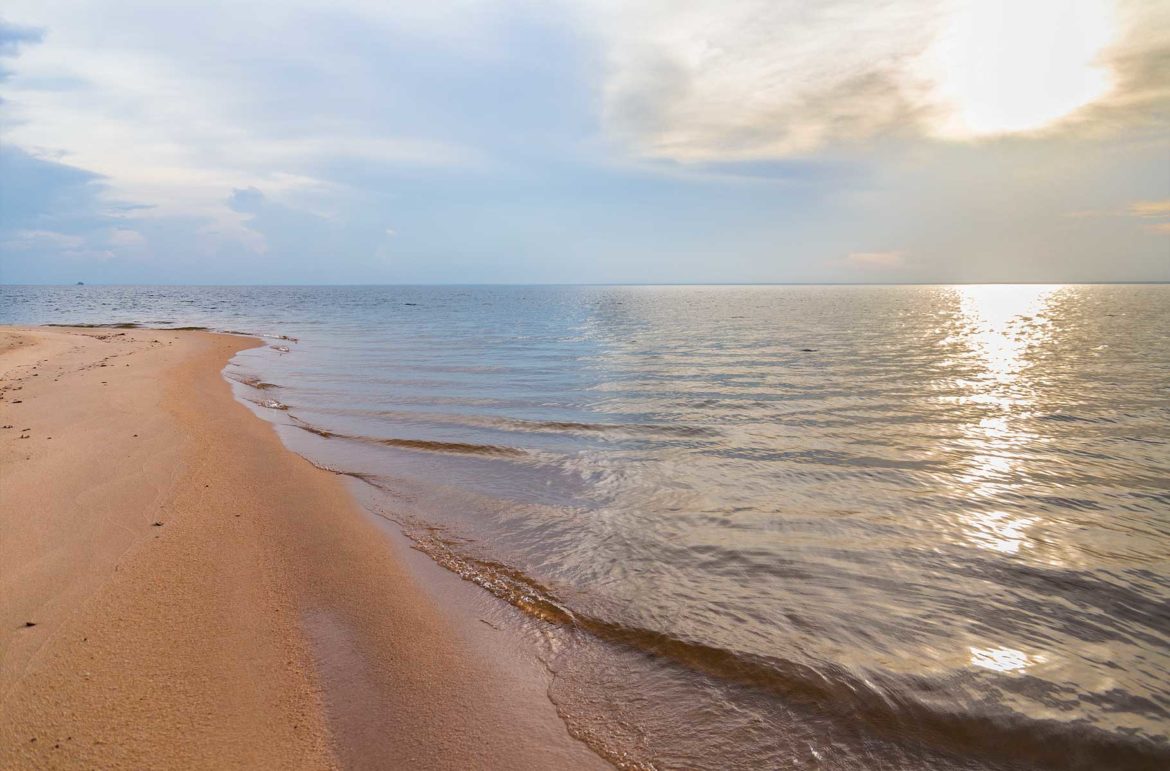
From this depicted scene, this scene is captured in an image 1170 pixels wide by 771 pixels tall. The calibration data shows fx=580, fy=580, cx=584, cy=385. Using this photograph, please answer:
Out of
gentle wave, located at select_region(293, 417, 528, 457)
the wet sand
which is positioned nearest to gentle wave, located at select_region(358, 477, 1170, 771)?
the wet sand

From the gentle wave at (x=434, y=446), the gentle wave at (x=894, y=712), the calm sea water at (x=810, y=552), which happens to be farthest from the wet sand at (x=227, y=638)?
the gentle wave at (x=434, y=446)

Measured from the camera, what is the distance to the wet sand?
3717mm

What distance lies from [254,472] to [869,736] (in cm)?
919

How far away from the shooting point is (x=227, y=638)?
4809mm

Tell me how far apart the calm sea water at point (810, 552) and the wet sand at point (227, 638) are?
755 mm

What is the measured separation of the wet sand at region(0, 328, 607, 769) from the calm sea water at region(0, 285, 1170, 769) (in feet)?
2.48

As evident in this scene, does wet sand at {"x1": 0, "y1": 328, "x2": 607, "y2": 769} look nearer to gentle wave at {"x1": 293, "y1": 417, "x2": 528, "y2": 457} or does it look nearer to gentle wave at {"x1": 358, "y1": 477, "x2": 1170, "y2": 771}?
gentle wave at {"x1": 358, "y1": 477, "x2": 1170, "y2": 771}

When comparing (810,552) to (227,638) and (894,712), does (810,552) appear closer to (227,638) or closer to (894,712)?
(894,712)

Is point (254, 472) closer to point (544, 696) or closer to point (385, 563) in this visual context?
point (385, 563)

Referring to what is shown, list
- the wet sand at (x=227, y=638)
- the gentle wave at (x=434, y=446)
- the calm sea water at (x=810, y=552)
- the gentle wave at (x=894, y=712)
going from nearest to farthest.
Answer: the wet sand at (x=227, y=638)
the gentle wave at (x=894, y=712)
the calm sea water at (x=810, y=552)
the gentle wave at (x=434, y=446)

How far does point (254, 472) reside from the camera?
9.45 m

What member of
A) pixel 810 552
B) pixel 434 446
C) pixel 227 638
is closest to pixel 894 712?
pixel 810 552

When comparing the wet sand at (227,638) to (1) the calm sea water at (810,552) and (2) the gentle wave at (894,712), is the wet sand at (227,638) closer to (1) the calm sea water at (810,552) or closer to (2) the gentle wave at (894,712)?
(1) the calm sea water at (810,552)

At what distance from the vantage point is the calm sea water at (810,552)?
4.24 meters
